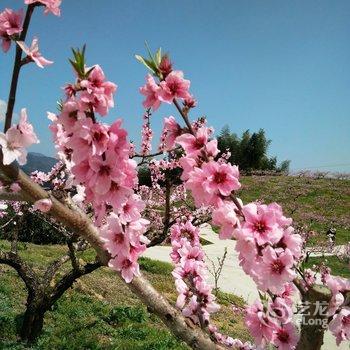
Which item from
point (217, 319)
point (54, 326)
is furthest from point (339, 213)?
point (54, 326)

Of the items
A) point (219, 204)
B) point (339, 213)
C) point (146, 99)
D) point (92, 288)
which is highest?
point (339, 213)

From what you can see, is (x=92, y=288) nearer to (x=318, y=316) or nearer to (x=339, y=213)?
(x=318, y=316)

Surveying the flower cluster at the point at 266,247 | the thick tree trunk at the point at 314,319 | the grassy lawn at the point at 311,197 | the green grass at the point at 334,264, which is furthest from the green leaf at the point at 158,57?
the grassy lawn at the point at 311,197

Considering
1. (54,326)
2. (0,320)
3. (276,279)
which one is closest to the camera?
(276,279)

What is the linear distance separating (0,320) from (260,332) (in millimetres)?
6043

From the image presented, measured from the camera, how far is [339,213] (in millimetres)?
36594

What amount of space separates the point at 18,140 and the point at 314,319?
1.49m

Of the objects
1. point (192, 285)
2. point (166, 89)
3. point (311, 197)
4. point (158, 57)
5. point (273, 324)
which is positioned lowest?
point (273, 324)

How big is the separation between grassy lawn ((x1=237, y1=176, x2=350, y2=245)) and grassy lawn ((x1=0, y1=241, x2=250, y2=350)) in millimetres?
19310

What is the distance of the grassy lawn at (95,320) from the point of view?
270 inches

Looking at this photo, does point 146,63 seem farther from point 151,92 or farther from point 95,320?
point 95,320

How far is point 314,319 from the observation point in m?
Answer: 1.88

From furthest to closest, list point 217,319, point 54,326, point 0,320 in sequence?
1. point 217,319
2. point 54,326
3. point 0,320

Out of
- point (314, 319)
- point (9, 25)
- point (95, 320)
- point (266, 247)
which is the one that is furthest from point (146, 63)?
point (95, 320)
